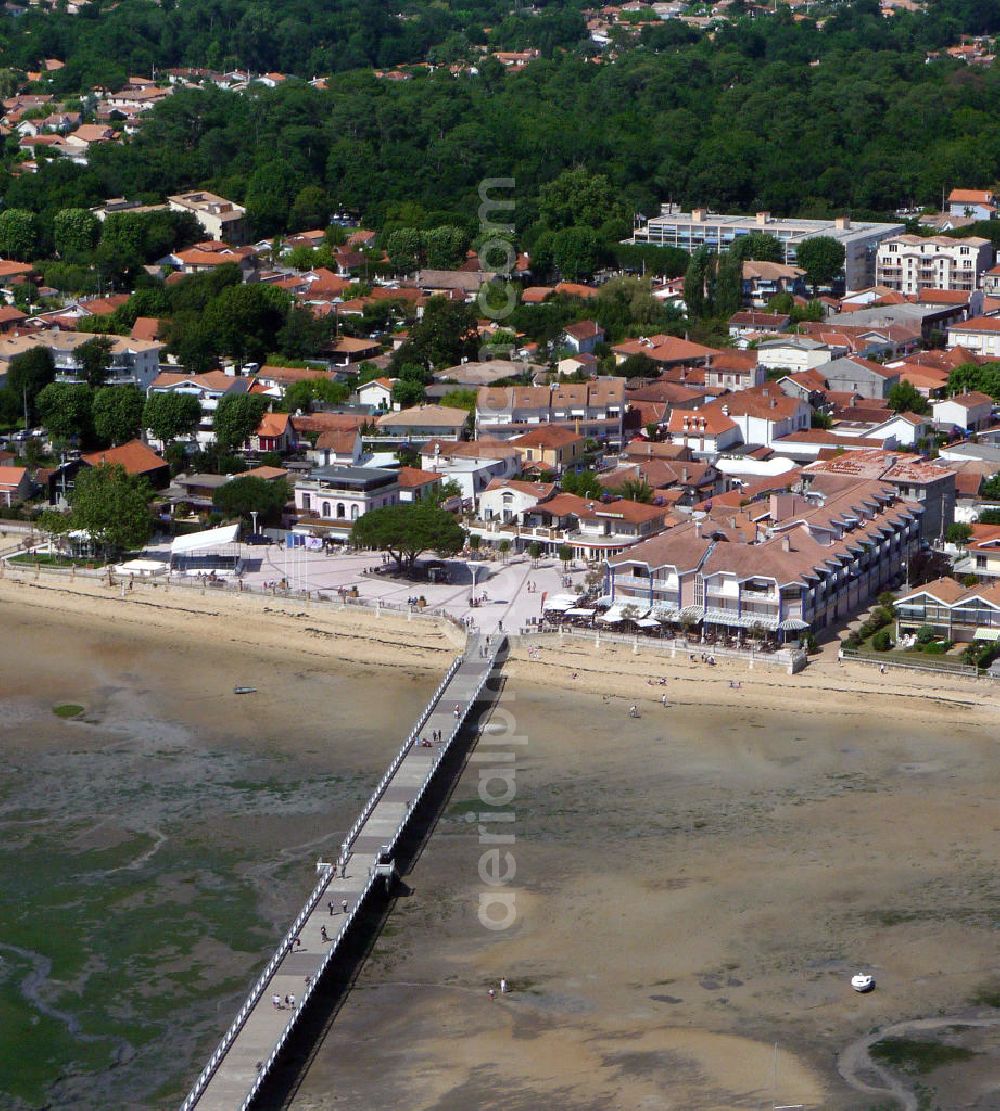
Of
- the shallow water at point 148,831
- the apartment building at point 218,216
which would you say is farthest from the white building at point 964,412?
the apartment building at point 218,216

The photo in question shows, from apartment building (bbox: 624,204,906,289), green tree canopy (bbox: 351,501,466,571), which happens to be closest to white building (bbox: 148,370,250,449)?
green tree canopy (bbox: 351,501,466,571)

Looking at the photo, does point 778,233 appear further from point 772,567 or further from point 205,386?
point 772,567

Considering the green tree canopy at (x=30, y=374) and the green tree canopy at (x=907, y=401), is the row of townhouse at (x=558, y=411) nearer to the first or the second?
the green tree canopy at (x=907, y=401)

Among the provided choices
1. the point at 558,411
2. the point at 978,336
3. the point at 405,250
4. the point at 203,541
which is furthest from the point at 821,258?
the point at 203,541

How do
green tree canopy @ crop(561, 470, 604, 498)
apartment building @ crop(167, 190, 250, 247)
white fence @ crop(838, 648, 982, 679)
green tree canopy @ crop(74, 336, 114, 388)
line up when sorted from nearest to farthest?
white fence @ crop(838, 648, 982, 679) < green tree canopy @ crop(561, 470, 604, 498) < green tree canopy @ crop(74, 336, 114, 388) < apartment building @ crop(167, 190, 250, 247)

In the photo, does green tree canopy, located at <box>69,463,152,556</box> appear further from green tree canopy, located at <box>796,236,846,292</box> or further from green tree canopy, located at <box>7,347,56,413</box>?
green tree canopy, located at <box>796,236,846,292</box>

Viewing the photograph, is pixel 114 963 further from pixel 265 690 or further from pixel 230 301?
pixel 230 301
